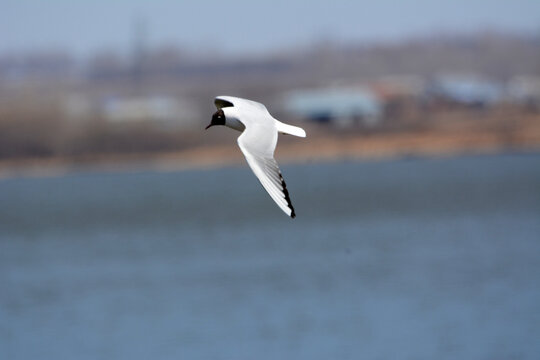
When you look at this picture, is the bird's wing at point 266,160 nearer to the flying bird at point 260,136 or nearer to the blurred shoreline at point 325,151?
the flying bird at point 260,136

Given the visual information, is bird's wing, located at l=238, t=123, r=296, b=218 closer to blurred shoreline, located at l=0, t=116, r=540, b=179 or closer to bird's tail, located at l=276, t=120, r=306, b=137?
bird's tail, located at l=276, t=120, r=306, b=137

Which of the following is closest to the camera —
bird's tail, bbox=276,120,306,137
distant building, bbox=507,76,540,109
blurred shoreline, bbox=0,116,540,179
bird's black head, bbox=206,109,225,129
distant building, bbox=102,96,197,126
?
bird's tail, bbox=276,120,306,137

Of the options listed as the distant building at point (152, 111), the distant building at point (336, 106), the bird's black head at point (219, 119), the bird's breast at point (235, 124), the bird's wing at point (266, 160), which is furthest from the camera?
the distant building at point (336, 106)

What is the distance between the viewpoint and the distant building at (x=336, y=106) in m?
51.8

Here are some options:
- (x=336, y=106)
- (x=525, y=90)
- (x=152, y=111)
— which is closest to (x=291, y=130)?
(x=152, y=111)

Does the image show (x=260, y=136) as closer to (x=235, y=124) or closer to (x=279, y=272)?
(x=235, y=124)

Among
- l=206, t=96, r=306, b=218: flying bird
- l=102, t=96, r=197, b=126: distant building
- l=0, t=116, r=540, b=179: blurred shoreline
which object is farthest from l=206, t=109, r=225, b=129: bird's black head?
l=102, t=96, r=197, b=126: distant building

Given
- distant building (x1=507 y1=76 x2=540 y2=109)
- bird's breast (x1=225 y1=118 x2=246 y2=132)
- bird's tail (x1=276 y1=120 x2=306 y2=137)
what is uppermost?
bird's tail (x1=276 y1=120 x2=306 y2=137)

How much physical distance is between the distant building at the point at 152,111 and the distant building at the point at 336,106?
14.5 feet

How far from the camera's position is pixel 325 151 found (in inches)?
1924

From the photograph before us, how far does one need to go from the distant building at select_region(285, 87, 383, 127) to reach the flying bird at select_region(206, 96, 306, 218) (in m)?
40.0

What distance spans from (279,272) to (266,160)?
12.4m

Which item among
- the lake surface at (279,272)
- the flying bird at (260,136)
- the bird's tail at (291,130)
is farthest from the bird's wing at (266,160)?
the lake surface at (279,272)

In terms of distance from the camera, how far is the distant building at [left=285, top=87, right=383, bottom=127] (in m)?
51.8
